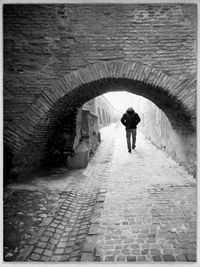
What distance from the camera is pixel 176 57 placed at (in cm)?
369

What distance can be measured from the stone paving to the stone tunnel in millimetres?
1281

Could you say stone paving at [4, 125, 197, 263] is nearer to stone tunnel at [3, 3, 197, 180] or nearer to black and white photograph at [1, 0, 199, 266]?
black and white photograph at [1, 0, 199, 266]

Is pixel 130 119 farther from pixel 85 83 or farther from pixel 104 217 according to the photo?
pixel 104 217

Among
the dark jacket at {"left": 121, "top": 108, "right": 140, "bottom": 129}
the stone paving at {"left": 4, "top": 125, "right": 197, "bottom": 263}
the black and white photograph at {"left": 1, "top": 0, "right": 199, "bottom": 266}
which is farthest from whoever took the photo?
the dark jacket at {"left": 121, "top": 108, "right": 140, "bottom": 129}

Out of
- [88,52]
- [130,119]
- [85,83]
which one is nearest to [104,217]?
[85,83]

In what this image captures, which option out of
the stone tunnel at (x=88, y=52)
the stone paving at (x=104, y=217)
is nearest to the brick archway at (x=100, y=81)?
the stone tunnel at (x=88, y=52)

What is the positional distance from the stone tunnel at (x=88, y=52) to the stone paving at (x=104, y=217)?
4.20 feet

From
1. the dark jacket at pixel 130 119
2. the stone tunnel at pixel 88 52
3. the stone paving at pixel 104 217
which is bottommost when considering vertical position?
the stone paving at pixel 104 217

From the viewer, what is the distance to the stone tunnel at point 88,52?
12.1 feet

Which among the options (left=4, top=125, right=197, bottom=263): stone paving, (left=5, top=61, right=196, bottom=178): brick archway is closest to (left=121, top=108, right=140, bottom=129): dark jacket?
(left=4, top=125, right=197, bottom=263): stone paving

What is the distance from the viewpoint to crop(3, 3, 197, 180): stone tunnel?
3.67m

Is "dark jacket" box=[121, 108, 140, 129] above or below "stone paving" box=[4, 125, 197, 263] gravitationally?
above

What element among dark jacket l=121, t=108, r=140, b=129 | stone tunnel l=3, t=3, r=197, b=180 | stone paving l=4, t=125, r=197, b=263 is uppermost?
stone tunnel l=3, t=3, r=197, b=180

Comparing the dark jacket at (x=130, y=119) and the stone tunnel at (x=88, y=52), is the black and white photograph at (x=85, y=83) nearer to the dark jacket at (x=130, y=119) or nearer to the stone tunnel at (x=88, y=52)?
the stone tunnel at (x=88, y=52)
